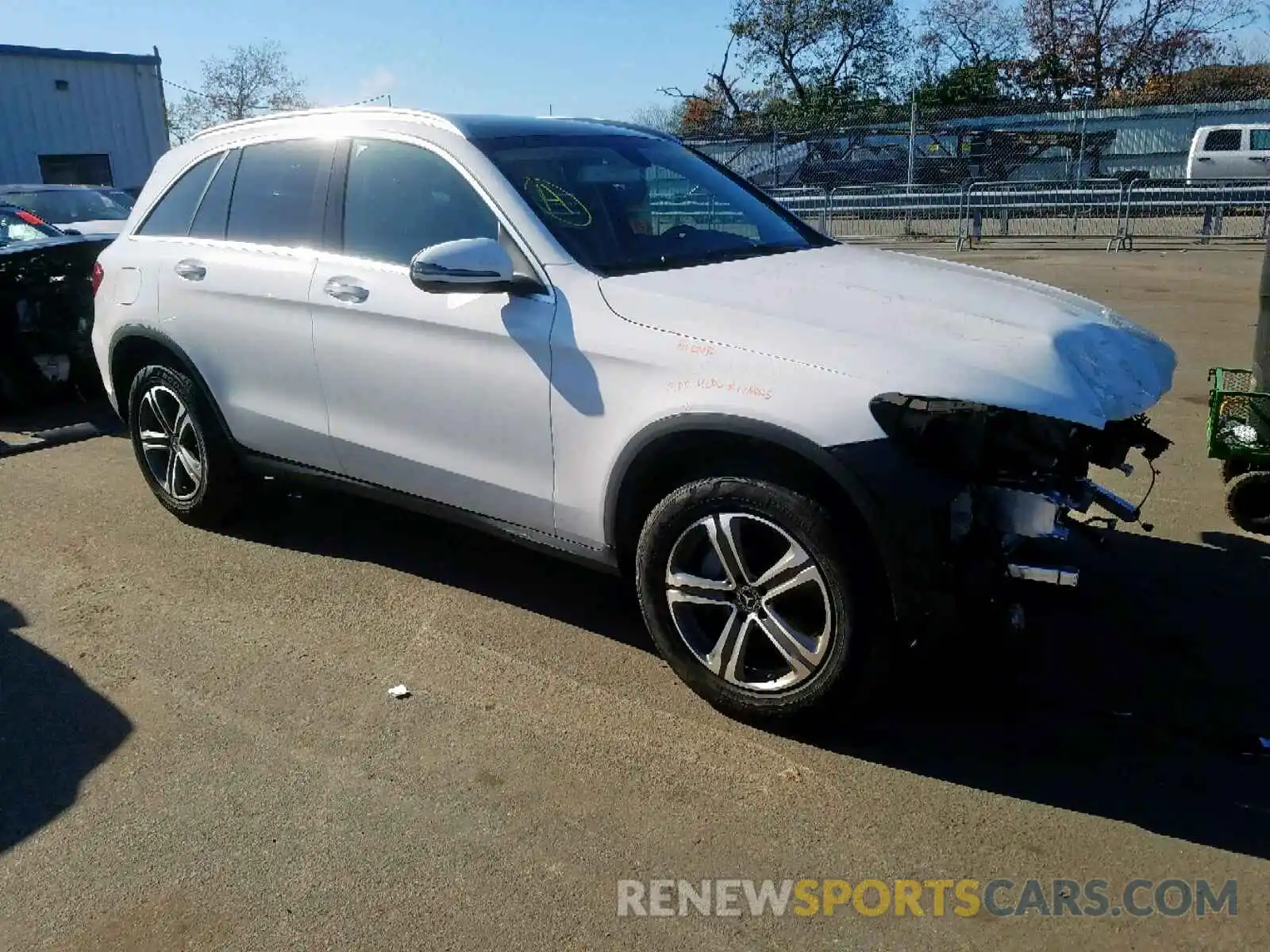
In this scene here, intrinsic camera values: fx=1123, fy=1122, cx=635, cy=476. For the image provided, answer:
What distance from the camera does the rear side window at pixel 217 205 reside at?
15.9ft

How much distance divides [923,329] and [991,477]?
17.9 inches

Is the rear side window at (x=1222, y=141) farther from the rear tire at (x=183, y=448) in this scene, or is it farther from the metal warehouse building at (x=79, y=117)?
the metal warehouse building at (x=79, y=117)

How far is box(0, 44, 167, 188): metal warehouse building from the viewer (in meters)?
26.9

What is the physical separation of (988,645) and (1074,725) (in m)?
0.34

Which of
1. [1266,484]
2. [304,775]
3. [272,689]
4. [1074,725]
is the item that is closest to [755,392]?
[1074,725]

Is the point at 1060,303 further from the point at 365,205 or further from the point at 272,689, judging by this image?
the point at 272,689

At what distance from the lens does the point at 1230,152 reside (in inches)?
918

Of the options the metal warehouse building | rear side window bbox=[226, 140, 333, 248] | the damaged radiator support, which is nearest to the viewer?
the damaged radiator support

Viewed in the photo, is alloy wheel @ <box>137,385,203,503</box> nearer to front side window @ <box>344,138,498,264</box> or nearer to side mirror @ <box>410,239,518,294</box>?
front side window @ <box>344,138,498,264</box>

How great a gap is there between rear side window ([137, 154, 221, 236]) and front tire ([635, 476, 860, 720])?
9.45 feet

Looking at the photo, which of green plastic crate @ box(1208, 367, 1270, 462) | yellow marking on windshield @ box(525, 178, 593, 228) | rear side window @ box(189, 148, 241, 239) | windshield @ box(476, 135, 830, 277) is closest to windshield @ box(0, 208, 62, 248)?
rear side window @ box(189, 148, 241, 239)

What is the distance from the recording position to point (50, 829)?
3.04m

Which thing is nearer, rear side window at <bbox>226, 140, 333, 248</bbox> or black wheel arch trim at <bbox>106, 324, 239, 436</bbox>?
rear side window at <bbox>226, 140, 333, 248</bbox>

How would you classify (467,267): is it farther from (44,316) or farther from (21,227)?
(21,227)
